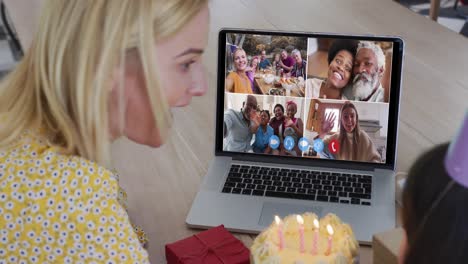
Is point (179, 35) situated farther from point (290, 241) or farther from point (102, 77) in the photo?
point (290, 241)

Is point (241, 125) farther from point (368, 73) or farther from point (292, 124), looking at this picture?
point (368, 73)

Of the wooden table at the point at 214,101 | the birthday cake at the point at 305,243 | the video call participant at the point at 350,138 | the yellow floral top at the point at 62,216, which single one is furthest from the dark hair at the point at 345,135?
the yellow floral top at the point at 62,216

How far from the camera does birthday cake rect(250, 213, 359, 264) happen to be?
795 mm

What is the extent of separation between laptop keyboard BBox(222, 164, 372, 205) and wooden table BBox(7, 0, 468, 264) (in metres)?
0.08

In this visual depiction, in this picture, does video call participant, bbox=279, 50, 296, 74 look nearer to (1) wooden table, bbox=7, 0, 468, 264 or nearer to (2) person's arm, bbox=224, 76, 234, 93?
(2) person's arm, bbox=224, 76, 234, 93

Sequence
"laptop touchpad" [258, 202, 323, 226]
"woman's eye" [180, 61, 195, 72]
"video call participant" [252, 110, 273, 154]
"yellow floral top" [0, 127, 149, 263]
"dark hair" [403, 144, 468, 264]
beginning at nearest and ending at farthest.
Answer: "dark hair" [403, 144, 468, 264]
"yellow floral top" [0, 127, 149, 263]
"woman's eye" [180, 61, 195, 72]
"laptop touchpad" [258, 202, 323, 226]
"video call participant" [252, 110, 273, 154]

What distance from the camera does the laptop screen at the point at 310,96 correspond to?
43.1 inches

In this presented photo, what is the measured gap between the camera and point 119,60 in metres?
0.77

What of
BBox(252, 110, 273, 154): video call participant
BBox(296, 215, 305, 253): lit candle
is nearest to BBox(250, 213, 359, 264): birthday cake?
BBox(296, 215, 305, 253): lit candle

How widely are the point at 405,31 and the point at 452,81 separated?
25 centimetres

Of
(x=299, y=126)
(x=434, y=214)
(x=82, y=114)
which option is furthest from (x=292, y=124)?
(x=434, y=214)

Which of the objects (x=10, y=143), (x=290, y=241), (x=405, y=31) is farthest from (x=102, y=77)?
(x=405, y=31)

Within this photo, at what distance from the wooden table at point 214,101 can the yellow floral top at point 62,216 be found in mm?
231

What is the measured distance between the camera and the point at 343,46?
3.59 feet
